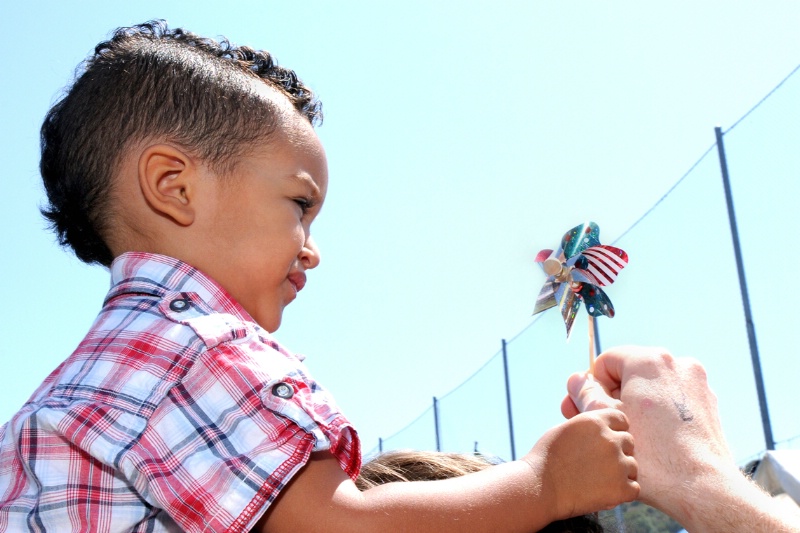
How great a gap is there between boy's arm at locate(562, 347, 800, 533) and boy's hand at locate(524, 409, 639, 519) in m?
0.28

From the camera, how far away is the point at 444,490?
125cm

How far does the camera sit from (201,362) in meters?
1.25

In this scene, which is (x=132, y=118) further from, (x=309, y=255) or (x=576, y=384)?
(x=576, y=384)

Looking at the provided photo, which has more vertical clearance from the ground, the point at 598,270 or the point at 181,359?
the point at 598,270

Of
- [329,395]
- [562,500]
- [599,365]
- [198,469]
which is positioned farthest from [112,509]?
[599,365]

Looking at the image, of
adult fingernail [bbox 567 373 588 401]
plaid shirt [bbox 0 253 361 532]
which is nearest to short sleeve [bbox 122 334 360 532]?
plaid shirt [bbox 0 253 361 532]

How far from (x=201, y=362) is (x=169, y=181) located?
43cm

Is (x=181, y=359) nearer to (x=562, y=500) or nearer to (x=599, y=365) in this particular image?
(x=562, y=500)

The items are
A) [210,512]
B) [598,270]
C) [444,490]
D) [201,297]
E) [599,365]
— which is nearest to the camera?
[210,512]

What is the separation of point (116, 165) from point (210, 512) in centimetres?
73

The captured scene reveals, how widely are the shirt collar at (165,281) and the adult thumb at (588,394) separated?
2.33 ft

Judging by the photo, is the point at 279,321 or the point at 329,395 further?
the point at 279,321

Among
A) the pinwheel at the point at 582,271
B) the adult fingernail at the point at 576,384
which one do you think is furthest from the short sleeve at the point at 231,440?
the pinwheel at the point at 582,271

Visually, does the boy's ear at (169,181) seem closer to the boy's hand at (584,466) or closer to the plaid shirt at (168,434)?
the plaid shirt at (168,434)
